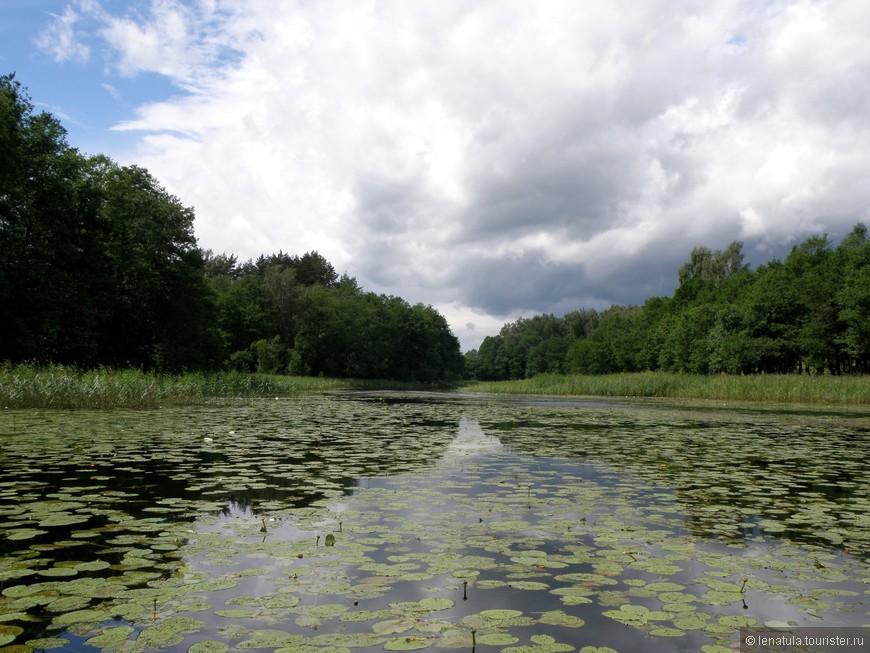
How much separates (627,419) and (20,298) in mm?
27546

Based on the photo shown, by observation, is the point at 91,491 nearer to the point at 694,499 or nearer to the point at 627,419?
the point at 694,499

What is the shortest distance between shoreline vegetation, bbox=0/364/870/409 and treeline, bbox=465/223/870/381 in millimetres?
12891

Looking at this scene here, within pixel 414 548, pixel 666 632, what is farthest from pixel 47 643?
pixel 666 632

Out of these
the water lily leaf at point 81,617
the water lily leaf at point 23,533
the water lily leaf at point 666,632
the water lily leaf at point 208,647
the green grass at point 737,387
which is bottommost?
the water lily leaf at point 666,632

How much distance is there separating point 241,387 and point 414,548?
80.6 feet

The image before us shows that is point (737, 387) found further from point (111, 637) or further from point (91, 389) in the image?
point (111, 637)

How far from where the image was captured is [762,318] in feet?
156

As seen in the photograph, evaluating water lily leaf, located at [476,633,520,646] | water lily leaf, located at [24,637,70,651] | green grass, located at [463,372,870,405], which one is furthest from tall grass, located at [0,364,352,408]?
green grass, located at [463,372,870,405]

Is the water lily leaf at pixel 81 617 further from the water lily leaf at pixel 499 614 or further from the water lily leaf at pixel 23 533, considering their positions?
the water lily leaf at pixel 499 614

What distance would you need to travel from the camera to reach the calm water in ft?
9.70

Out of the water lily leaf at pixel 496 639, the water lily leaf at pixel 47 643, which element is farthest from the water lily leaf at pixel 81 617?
the water lily leaf at pixel 496 639

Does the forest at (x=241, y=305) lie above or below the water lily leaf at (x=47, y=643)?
above

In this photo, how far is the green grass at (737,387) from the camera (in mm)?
26453

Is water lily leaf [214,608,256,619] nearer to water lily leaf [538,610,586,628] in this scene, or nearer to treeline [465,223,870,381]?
water lily leaf [538,610,586,628]
